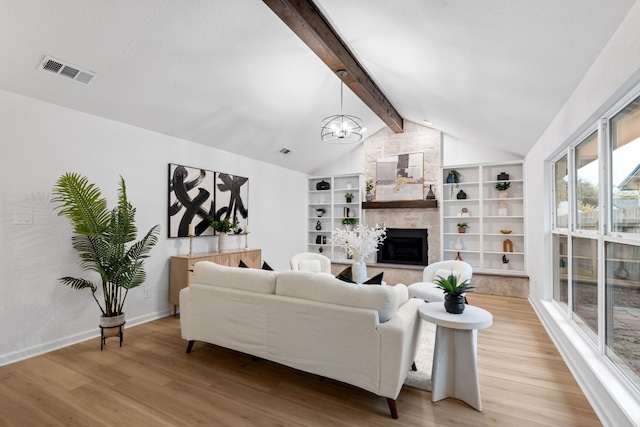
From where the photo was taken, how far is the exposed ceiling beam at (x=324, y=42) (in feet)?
8.39

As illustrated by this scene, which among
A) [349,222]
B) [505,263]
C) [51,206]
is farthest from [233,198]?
[505,263]

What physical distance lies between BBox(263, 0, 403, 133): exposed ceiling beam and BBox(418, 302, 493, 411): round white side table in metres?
2.55

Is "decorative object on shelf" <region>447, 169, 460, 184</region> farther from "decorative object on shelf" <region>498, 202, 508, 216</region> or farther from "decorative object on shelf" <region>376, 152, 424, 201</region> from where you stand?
"decorative object on shelf" <region>498, 202, 508, 216</region>

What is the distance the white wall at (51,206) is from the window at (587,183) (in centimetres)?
468

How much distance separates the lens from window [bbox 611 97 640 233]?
6.23ft

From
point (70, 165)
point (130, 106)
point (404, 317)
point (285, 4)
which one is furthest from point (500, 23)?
point (70, 165)

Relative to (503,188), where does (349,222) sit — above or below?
below

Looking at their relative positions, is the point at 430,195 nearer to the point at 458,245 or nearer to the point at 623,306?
the point at 458,245

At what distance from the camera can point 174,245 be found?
175 inches

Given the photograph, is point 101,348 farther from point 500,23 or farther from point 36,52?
point 500,23

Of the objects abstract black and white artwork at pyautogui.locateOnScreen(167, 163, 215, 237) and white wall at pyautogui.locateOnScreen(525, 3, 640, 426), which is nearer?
white wall at pyautogui.locateOnScreen(525, 3, 640, 426)

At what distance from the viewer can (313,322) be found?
236cm

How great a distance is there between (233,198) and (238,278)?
282 cm

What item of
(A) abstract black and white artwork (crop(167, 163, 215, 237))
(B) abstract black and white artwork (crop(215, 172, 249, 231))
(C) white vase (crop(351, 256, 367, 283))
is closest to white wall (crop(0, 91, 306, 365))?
(A) abstract black and white artwork (crop(167, 163, 215, 237))
